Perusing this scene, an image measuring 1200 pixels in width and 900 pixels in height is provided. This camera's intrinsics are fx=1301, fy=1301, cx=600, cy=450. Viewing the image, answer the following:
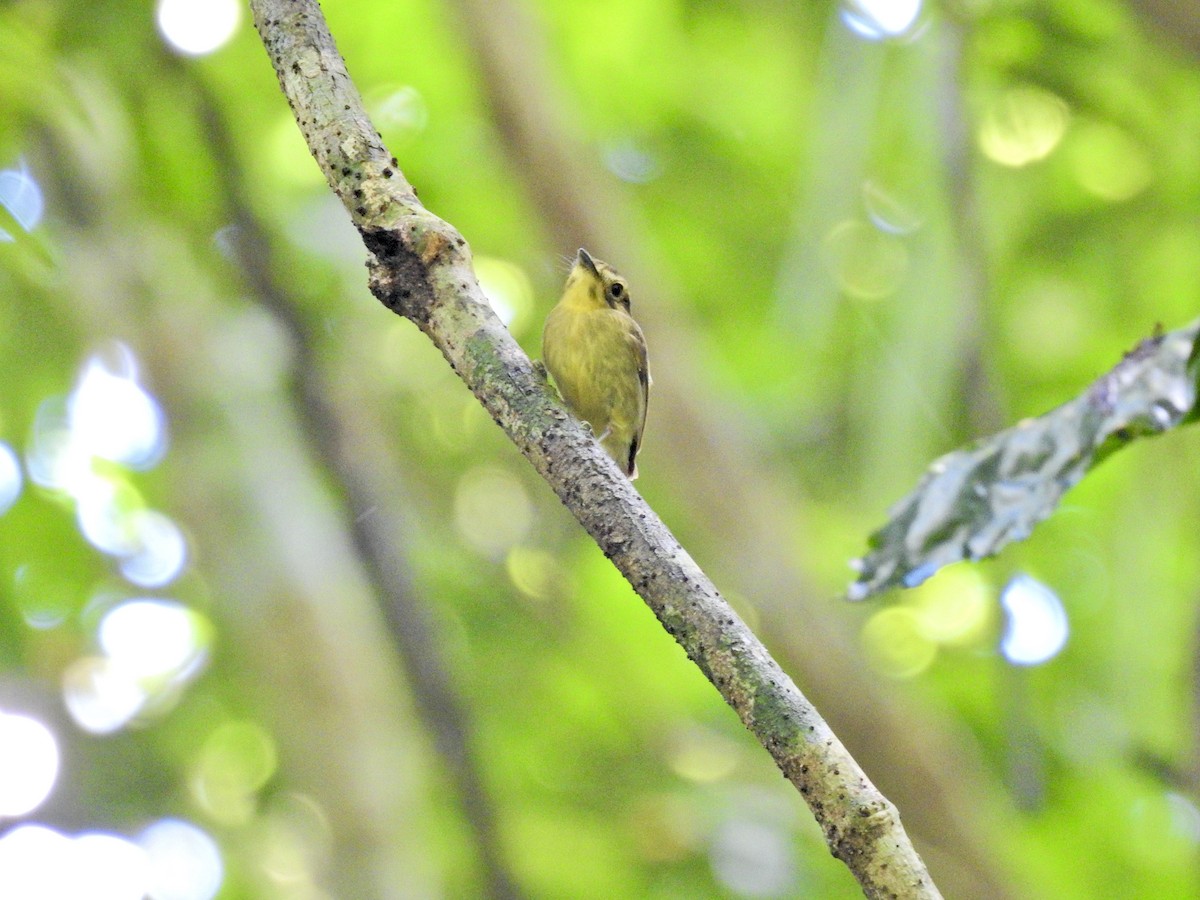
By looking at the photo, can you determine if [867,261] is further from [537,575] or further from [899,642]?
[537,575]

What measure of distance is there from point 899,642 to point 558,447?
577 centimetres

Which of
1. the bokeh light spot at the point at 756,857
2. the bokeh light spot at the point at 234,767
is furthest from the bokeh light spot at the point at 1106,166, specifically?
the bokeh light spot at the point at 234,767

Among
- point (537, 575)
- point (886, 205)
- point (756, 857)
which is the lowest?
Result: point (756, 857)

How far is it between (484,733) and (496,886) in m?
2.93

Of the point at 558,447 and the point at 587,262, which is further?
the point at 587,262

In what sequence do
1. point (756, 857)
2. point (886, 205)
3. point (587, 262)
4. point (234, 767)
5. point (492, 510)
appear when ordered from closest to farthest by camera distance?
point (587, 262)
point (756, 857)
point (886, 205)
point (492, 510)
point (234, 767)

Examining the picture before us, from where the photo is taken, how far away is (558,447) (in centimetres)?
197

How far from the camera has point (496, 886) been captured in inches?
165

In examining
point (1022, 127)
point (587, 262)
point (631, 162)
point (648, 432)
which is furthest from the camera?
point (631, 162)

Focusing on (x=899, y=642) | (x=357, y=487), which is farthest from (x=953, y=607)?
(x=357, y=487)

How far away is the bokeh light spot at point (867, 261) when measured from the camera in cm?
631

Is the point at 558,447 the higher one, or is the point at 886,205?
the point at 886,205

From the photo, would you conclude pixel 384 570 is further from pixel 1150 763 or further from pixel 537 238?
pixel 1150 763

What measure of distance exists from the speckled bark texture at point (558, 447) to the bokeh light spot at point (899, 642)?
5.41m
